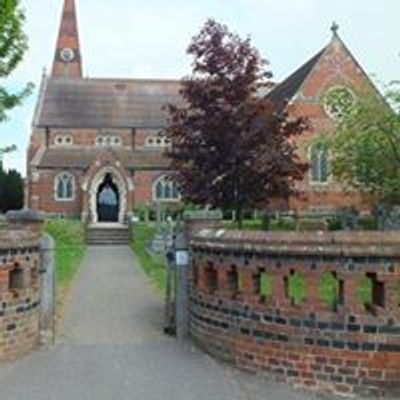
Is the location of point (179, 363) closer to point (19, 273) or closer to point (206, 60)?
point (19, 273)

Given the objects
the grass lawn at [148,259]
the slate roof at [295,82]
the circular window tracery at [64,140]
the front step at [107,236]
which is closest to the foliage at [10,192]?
the circular window tracery at [64,140]

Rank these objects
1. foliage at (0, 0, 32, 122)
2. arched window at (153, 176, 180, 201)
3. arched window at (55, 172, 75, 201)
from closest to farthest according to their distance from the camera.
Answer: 1. foliage at (0, 0, 32, 122)
2. arched window at (55, 172, 75, 201)
3. arched window at (153, 176, 180, 201)

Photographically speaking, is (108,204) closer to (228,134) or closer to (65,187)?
(65,187)

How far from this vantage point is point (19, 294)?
9.88 m

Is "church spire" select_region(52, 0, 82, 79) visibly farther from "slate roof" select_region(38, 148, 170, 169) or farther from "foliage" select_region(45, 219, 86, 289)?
"foliage" select_region(45, 219, 86, 289)

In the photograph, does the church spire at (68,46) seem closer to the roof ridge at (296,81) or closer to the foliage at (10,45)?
the roof ridge at (296,81)

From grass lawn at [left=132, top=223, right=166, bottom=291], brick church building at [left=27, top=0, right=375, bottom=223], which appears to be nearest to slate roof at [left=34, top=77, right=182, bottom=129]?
brick church building at [left=27, top=0, right=375, bottom=223]

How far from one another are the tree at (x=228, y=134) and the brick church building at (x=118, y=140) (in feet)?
65.4

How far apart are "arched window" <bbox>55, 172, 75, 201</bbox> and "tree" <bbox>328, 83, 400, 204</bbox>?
1230 inches

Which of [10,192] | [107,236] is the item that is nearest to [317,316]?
[107,236]

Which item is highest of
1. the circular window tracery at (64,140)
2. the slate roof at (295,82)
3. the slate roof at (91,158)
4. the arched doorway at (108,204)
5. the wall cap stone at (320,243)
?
the slate roof at (295,82)

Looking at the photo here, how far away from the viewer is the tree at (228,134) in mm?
21219

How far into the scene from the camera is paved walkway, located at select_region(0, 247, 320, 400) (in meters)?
7.72

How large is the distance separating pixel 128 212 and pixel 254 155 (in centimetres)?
3040
